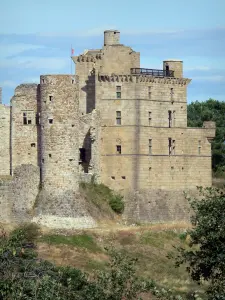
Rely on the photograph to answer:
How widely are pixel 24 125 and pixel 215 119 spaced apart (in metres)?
32.5

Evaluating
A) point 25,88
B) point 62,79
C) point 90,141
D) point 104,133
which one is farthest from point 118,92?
point 62,79

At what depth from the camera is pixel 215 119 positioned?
10169 cm

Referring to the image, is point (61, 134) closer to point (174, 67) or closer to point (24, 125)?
point (24, 125)

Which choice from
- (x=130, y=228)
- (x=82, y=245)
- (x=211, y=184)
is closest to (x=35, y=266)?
(x=82, y=245)

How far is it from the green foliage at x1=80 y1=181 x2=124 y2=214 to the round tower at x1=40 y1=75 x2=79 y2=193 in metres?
2.22

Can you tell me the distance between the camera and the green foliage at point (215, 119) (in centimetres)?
9538

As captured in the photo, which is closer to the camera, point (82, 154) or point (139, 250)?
point (139, 250)

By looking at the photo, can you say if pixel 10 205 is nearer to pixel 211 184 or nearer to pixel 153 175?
pixel 153 175

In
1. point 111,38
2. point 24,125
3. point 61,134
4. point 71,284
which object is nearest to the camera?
point 71,284

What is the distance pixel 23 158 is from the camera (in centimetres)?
7181

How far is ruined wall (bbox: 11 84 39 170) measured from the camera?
71.9m

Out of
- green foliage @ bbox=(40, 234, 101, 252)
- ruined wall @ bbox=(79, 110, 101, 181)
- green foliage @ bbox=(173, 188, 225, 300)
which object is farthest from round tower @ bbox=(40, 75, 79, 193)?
green foliage @ bbox=(173, 188, 225, 300)

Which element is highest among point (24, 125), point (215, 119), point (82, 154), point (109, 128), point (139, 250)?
point (215, 119)

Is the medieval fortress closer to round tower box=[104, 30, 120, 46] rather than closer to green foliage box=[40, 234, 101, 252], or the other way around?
round tower box=[104, 30, 120, 46]
